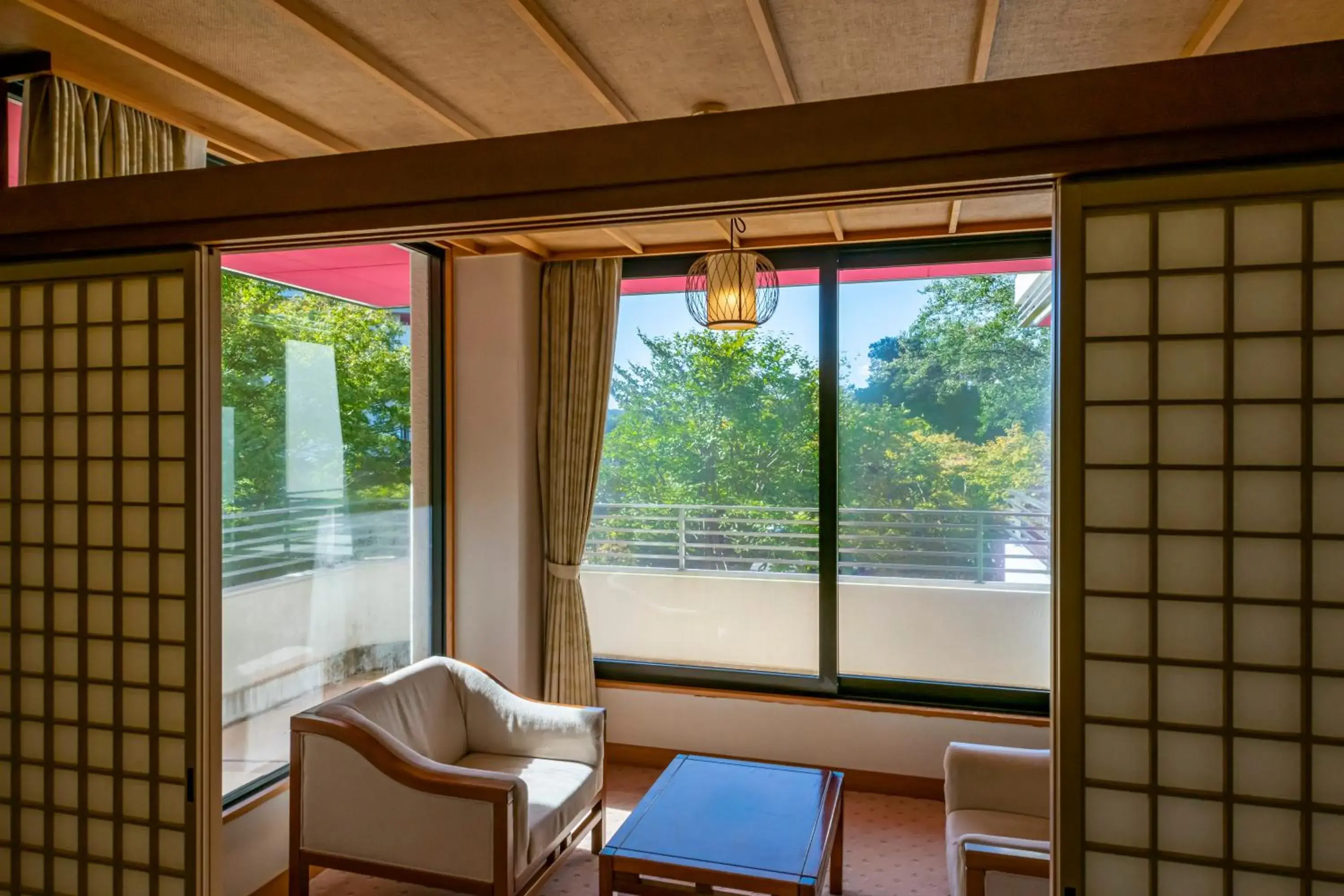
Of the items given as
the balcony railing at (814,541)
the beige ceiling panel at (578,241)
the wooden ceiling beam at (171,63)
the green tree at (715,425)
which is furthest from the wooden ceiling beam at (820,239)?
the wooden ceiling beam at (171,63)

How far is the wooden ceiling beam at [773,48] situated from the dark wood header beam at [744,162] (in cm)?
43

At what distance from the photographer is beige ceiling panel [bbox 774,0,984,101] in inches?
69.6

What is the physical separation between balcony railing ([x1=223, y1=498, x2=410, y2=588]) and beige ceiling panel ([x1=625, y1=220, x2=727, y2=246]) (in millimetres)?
1599

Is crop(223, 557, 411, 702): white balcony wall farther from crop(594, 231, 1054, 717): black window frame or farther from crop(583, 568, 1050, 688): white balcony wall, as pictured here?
crop(594, 231, 1054, 717): black window frame

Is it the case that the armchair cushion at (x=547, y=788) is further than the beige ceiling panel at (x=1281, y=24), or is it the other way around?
the armchair cushion at (x=547, y=788)

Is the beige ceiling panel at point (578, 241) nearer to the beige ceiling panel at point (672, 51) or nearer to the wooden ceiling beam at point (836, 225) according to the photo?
the wooden ceiling beam at point (836, 225)

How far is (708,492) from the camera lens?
4.10 metres

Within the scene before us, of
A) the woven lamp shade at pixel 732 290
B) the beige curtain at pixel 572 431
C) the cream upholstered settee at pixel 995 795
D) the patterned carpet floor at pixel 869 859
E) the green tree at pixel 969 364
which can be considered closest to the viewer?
the cream upholstered settee at pixel 995 795

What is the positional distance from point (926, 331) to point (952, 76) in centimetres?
172

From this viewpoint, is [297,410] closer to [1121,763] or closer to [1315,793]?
[1121,763]

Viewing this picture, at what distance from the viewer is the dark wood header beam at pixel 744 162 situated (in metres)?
1.26

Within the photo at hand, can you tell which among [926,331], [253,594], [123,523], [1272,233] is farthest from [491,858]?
[926,331]

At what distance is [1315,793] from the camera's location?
1295mm

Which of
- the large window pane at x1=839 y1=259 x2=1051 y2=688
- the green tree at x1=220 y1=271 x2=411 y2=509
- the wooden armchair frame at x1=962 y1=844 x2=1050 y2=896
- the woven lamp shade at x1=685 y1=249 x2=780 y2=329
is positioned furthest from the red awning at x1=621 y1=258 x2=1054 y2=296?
the wooden armchair frame at x1=962 y1=844 x2=1050 y2=896
